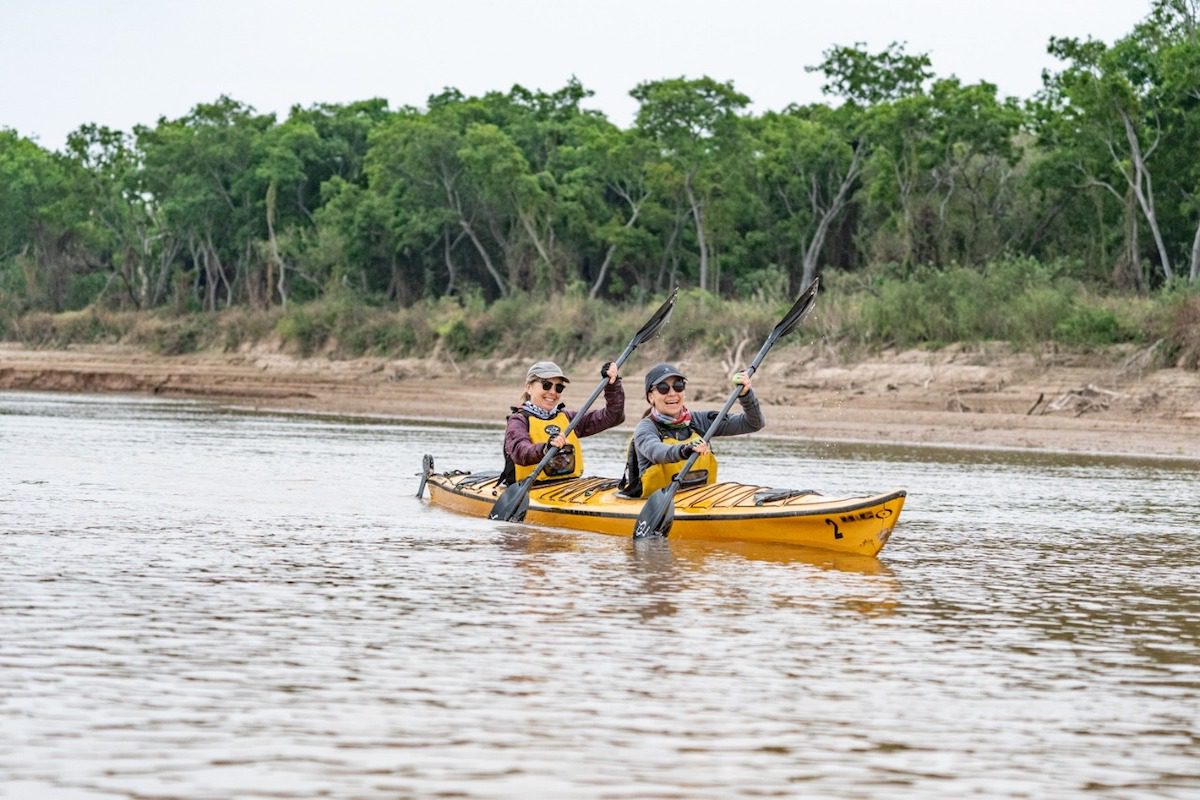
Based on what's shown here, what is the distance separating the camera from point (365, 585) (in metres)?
10.7

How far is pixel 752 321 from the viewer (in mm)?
37406

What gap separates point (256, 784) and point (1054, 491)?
14961 mm

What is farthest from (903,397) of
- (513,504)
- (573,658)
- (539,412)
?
(573,658)

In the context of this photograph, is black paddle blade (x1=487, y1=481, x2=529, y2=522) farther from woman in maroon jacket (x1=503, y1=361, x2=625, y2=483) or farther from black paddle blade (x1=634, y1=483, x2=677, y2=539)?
black paddle blade (x1=634, y1=483, x2=677, y2=539)

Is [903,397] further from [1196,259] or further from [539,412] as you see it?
[539,412]

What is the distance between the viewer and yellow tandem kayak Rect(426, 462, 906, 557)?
41.1 ft

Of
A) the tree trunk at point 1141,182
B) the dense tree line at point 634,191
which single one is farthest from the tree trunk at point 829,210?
the tree trunk at point 1141,182

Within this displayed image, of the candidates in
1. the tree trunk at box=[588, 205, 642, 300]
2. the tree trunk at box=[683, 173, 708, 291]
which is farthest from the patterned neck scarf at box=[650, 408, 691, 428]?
the tree trunk at box=[588, 205, 642, 300]

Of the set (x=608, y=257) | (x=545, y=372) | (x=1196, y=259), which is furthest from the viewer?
(x=608, y=257)

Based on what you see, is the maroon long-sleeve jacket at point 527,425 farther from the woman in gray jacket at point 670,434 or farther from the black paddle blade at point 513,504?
the woman in gray jacket at point 670,434

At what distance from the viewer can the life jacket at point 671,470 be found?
45.6 ft

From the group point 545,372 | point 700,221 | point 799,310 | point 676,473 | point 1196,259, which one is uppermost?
point 700,221

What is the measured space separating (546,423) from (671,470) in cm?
161

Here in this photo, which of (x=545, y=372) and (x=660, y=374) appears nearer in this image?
(x=660, y=374)
